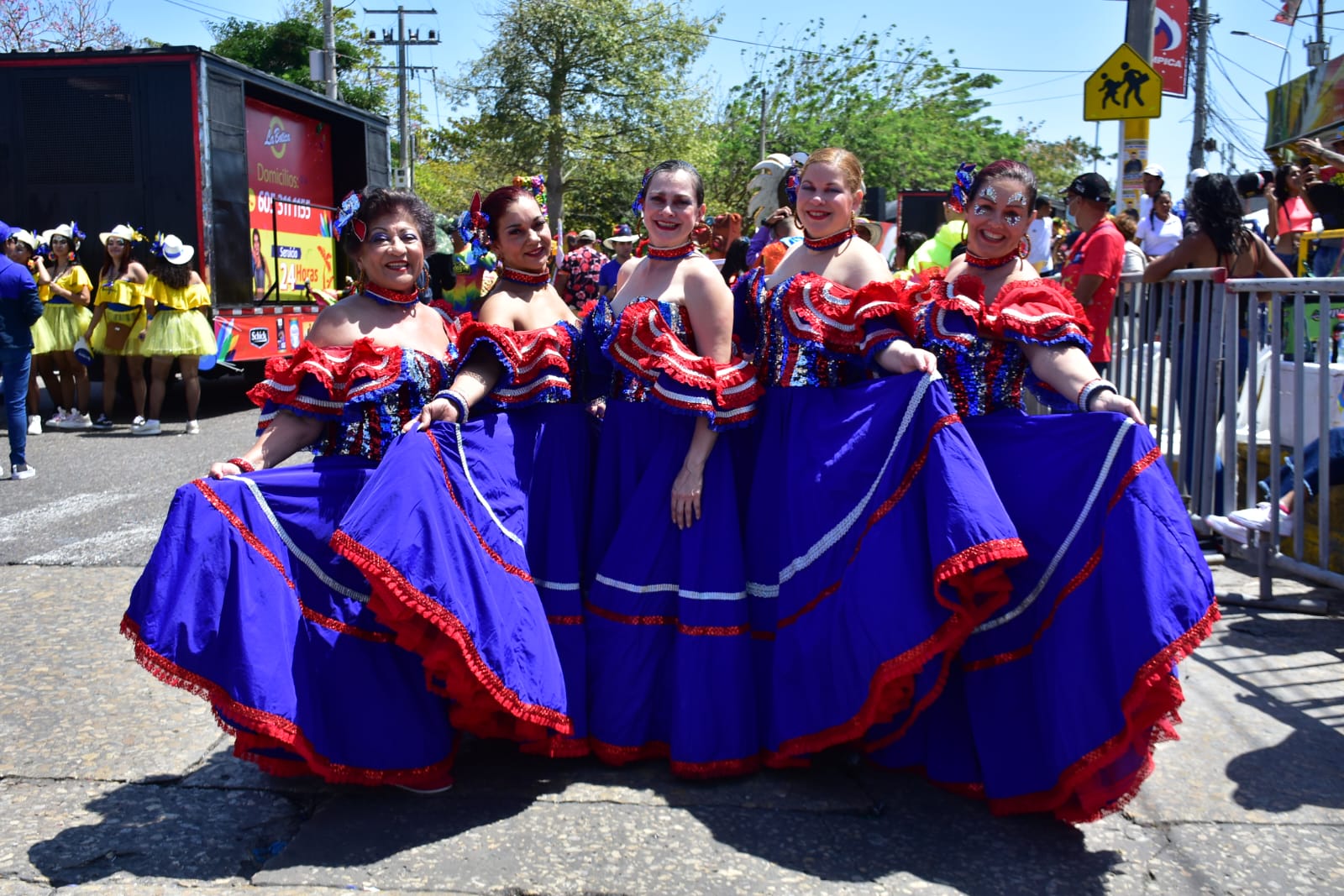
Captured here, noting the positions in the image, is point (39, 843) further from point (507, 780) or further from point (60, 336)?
point (60, 336)

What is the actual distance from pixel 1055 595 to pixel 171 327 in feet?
31.3

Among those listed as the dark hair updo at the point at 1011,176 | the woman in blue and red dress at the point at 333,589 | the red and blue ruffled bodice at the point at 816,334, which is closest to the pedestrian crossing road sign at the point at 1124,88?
the dark hair updo at the point at 1011,176

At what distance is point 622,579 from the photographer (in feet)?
11.5

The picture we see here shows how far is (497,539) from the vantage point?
337 cm

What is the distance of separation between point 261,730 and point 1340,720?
3440mm

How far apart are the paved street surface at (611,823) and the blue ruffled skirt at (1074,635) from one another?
0.14 m

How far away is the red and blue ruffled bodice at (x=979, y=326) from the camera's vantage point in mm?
3377

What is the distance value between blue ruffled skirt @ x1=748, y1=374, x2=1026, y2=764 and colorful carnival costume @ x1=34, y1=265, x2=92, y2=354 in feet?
30.8

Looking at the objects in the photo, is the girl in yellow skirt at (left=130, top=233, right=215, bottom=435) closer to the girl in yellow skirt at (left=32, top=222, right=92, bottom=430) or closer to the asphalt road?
the asphalt road

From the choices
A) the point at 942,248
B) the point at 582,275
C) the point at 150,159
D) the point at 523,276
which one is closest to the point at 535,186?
the point at 523,276

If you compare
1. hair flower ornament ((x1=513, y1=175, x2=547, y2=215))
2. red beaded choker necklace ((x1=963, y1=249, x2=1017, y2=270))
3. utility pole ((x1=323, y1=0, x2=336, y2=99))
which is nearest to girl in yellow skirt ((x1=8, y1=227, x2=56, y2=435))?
hair flower ornament ((x1=513, y1=175, x2=547, y2=215))

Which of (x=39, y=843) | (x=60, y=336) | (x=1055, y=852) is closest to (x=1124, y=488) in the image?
(x=1055, y=852)

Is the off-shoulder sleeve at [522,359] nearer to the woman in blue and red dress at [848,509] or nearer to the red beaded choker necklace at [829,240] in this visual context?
the woman in blue and red dress at [848,509]

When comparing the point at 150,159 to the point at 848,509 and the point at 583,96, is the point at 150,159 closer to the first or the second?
the point at 848,509
